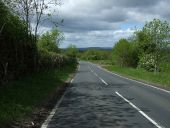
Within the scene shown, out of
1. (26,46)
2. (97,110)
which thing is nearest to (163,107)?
(97,110)

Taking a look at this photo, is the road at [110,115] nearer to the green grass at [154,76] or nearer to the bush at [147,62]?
the green grass at [154,76]

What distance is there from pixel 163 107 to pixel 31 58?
1630cm

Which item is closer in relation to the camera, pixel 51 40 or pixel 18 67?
pixel 18 67

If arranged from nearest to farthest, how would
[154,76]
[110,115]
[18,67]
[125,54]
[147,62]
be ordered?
[110,115] < [18,67] < [154,76] < [147,62] < [125,54]

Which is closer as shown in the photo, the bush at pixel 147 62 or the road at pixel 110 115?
the road at pixel 110 115

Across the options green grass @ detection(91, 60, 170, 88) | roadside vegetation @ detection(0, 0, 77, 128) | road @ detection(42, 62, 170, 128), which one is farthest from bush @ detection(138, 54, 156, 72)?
road @ detection(42, 62, 170, 128)

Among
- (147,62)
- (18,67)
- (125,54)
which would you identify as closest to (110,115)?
(18,67)

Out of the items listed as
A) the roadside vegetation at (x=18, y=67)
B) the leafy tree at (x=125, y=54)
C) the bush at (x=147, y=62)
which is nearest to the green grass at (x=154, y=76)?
the bush at (x=147, y=62)

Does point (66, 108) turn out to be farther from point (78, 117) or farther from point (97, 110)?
point (78, 117)

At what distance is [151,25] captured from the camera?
4884cm

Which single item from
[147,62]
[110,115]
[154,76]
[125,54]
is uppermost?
[125,54]

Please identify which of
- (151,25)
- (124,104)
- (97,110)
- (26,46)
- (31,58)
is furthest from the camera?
(151,25)

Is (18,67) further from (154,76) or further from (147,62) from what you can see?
(147,62)

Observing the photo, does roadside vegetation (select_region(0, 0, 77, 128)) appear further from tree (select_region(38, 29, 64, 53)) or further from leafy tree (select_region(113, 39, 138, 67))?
leafy tree (select_region(113, 39, 138, 67))
